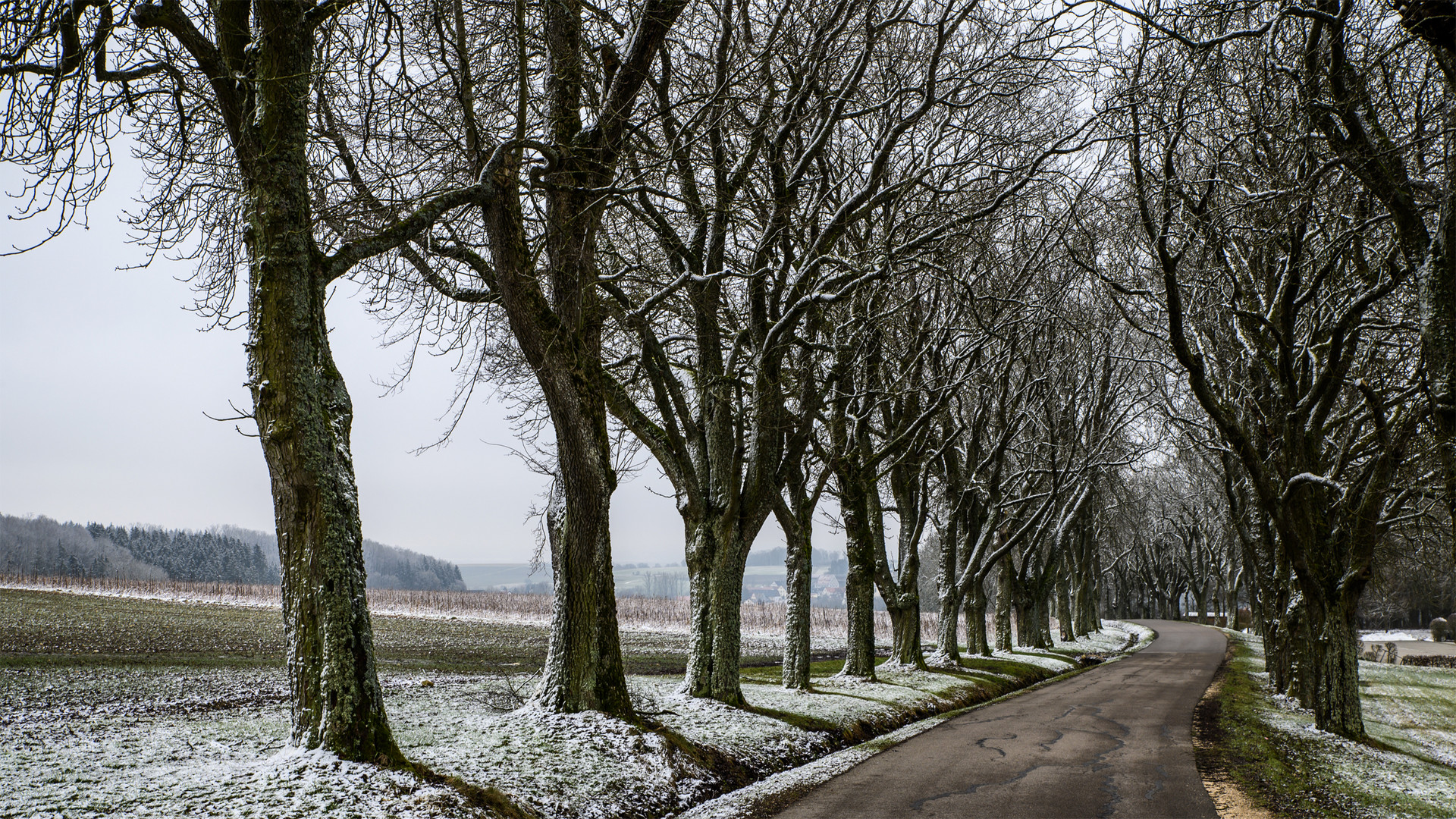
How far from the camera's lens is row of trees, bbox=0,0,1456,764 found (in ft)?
22.9

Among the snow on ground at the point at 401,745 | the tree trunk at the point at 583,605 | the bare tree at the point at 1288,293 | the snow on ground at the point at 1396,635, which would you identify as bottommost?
the snow on ground at the point at 1396,635

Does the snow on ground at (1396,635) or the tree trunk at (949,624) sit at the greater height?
A: the tree trunk at (949,624)

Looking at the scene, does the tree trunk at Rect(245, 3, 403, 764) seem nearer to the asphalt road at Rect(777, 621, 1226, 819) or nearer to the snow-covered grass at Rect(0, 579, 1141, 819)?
the snow-covered grass at Rect(0, 579, 1141, 819)

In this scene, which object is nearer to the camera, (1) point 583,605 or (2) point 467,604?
(1) point 583,605

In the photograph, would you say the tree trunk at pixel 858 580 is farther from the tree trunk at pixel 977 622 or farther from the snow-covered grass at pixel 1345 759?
the tree trunk at pixel 977 622

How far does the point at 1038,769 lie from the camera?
966 cm

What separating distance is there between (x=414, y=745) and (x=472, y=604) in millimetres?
50854

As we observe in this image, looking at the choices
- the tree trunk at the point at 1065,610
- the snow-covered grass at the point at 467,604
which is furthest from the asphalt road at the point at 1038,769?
the snow-covered grass at the point at 467,604

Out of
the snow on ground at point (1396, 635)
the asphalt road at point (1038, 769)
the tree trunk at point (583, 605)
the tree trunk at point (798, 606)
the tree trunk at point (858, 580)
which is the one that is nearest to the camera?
the asphalt road at point (1038, 769)

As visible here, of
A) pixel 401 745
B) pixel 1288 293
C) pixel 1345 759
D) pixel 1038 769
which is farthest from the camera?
pixel 1288 293

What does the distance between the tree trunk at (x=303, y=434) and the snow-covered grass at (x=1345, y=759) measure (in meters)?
8.82

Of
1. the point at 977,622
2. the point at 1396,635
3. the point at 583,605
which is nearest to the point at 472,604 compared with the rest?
the point at 977,622

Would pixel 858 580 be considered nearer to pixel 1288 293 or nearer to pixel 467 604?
pixel 1288 293

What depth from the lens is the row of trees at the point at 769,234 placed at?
275 inches
